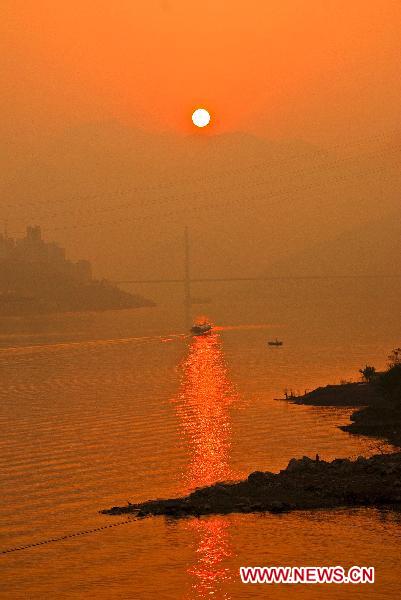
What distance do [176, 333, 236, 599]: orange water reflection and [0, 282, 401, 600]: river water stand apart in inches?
3.1

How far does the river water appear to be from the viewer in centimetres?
2598

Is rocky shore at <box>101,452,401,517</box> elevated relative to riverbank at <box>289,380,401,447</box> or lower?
lower

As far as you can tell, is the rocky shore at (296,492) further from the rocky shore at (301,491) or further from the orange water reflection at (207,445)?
the orange water reflection at (207,445)

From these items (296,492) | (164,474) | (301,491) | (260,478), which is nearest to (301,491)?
(301,491)

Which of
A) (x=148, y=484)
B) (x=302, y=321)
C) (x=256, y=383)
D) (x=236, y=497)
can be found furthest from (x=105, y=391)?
(x=302, y=321)

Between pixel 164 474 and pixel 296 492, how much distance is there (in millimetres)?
7529

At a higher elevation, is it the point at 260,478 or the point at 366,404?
the point at 366,404

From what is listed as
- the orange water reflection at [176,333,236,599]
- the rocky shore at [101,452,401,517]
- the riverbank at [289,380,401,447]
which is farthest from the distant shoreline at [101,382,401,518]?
the riverbank at [289,380,401,447]

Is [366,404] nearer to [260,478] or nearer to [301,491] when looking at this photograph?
[260,478]

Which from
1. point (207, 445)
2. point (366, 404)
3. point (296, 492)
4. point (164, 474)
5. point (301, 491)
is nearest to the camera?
point (296, 492)

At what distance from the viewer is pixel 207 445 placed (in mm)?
45250

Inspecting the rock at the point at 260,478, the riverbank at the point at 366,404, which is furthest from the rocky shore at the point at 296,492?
the riverbank at the point at 366,404

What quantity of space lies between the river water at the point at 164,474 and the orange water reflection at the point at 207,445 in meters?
0.08

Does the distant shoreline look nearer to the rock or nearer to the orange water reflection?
the rock
